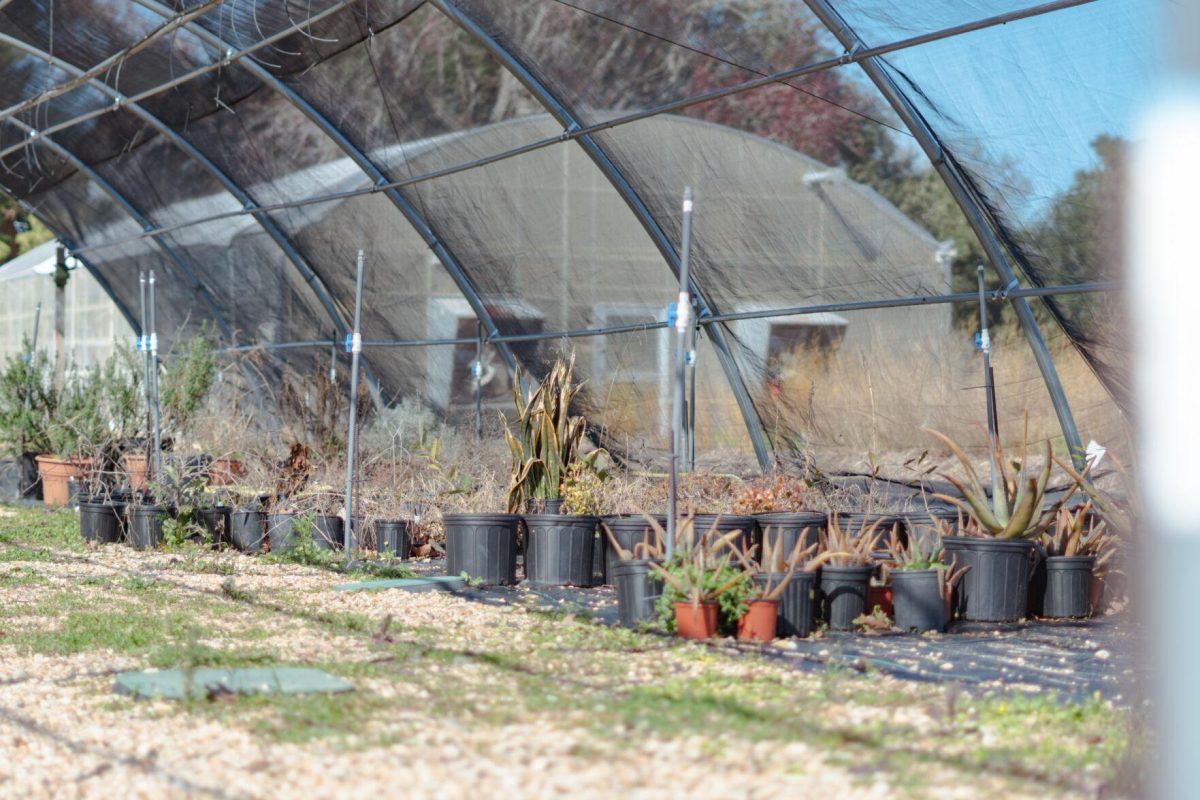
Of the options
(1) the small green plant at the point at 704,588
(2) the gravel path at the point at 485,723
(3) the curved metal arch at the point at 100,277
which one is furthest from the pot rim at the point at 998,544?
(3) the curved metal arch at the point at 100,277

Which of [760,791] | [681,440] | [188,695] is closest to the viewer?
[760,791]

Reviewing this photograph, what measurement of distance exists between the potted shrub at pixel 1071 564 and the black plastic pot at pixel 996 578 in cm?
25

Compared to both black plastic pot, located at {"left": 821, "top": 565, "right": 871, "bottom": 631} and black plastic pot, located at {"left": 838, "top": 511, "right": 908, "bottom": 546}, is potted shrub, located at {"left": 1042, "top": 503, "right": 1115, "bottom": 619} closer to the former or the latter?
black plastic pot, located at {"left": 838, "top": 511, "right": 908, "bottom": 546}

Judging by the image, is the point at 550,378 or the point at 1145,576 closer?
the point at 1145,576

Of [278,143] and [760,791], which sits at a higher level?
[278,143]

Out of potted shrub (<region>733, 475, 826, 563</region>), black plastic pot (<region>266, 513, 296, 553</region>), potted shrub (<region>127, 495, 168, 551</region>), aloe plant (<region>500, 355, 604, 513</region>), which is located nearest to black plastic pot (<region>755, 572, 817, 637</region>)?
potted shrub (<region>733, 475, 826, 563</region>)

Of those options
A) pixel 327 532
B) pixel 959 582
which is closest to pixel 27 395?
pixel 327 532

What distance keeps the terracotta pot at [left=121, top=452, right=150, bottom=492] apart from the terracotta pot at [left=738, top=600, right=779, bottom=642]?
548cm

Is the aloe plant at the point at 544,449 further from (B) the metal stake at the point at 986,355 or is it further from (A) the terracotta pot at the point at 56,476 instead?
(A) the terracotta pot at the point at 56,476

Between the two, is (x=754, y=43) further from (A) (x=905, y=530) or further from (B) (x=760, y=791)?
(B) (x=760, y=791)

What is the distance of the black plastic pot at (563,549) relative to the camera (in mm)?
6984

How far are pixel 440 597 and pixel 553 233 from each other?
3644mm

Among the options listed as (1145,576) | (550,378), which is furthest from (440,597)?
(1145,576)

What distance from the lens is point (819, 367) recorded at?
811 centimetres
